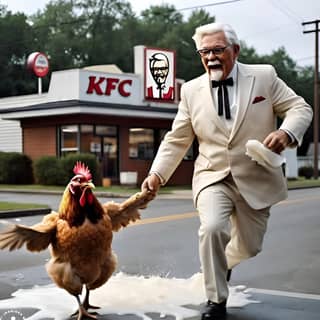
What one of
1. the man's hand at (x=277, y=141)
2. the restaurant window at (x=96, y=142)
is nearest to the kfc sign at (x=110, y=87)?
the restaurant window at (x=96, y=142)

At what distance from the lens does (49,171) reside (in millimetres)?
28328

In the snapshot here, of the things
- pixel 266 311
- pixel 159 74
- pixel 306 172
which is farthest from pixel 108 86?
pixel 266 311

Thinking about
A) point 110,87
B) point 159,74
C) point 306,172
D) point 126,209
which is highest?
point 159,74

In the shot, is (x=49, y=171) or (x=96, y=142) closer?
(x=49, y=171)

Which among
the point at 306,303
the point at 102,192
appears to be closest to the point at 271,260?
the point at 306,303

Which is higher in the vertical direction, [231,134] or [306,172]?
[231,134]

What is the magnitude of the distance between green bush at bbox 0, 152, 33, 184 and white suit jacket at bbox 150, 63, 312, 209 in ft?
85.2

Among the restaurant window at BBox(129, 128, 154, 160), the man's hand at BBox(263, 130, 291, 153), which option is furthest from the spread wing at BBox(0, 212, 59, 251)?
the restaurant window at BBox(129, 128, 154, 160)

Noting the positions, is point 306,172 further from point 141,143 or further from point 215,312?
point 215,312

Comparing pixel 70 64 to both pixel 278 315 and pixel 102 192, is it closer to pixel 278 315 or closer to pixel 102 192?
pixel 102 192

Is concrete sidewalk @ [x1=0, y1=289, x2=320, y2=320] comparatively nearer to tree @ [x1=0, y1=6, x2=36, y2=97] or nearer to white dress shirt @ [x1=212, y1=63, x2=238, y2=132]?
white dress shirt @ [x1=212, y1=63, x2=238, y2=132]

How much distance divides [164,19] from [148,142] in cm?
4558

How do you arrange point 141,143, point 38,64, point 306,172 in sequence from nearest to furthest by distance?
point 141,143
point 38,64
point 306,172

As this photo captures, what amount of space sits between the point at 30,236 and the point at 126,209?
861mm
